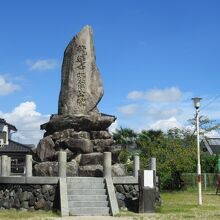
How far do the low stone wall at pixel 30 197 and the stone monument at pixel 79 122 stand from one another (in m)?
1.77

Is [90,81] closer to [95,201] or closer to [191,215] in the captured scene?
[95,201]

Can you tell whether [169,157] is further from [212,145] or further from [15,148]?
[212,145]

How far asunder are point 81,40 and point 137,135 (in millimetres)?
29188

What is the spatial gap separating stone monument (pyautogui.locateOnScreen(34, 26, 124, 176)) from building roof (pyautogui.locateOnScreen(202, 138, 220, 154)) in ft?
132

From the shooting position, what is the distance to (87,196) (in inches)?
685

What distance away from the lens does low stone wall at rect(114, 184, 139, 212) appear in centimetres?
1819

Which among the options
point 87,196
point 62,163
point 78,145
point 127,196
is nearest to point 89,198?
point 87,196

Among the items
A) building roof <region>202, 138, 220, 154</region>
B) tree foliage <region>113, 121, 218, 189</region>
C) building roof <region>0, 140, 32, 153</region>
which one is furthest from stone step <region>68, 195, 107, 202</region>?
building roof <region>202, 138, 220, 154</region>

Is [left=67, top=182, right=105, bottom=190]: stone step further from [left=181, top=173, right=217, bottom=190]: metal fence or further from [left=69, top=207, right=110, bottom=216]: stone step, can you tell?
[left=181, top=173, right=217, bottom=190]: metal fence

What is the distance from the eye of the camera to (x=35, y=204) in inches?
701

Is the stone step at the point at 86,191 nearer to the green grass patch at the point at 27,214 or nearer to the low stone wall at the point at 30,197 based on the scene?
the low stone wall at the point at 30,197

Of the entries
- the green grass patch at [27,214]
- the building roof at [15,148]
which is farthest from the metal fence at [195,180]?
the green grass patch at [27,214]

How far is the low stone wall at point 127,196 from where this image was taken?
1819cm

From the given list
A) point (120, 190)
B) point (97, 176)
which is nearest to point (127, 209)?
point (120, 190)
